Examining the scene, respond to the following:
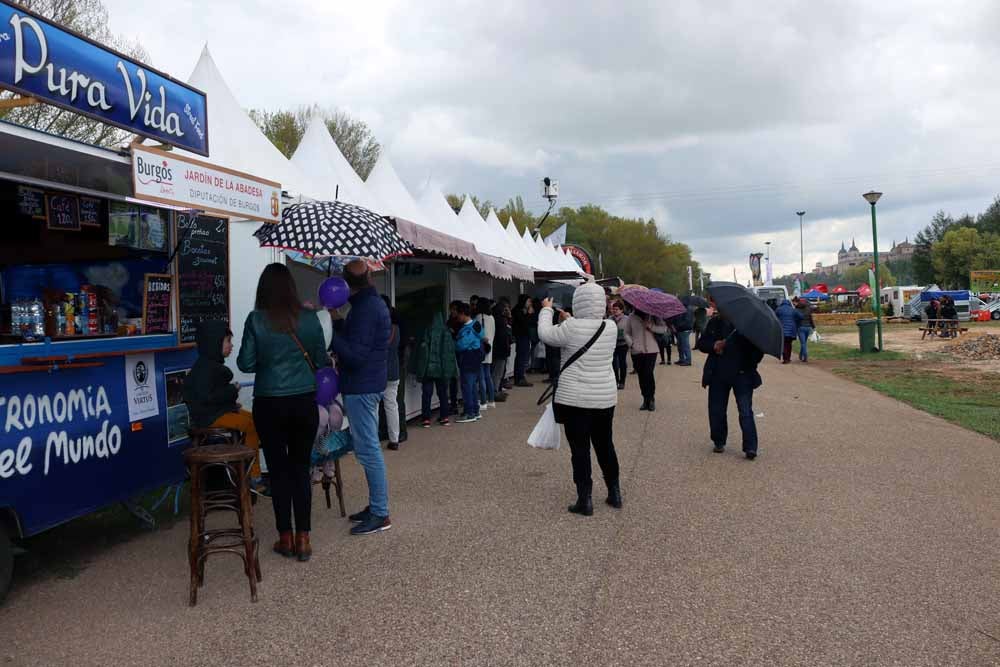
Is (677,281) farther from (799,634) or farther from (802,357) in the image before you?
(799,634)

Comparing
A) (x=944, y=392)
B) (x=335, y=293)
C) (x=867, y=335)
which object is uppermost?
(x=335, y=293)

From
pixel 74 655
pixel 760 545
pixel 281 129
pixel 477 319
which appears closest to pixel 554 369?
pixel 477 319

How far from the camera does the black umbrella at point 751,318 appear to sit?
22.5ft

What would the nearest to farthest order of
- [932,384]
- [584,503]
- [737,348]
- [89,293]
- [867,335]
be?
[89,293]
[584,503]
[737,348]
[932,384]
[867,335]

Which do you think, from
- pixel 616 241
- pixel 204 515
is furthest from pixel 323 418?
pixel 616 241

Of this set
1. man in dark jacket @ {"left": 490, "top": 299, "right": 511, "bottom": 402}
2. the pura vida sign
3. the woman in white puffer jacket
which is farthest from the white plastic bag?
man in dark jacket @ {"left": 490, "top": 299, "right": 511, "bottom": 402}

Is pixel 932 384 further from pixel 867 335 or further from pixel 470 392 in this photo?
pixel 470 392

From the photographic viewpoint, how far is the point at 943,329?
29.7 meters

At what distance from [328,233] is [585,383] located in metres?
2.20

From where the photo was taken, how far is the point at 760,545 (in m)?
4.74

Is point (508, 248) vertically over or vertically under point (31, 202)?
over

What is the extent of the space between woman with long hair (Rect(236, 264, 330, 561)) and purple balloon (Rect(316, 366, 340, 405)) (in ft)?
1.26

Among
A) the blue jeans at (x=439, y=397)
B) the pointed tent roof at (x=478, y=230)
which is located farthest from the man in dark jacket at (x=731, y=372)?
the pointed tent roof at (x=478, y=230)

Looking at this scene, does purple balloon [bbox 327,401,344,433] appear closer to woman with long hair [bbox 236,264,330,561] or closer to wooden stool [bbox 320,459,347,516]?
wooden stool [bbox 320,459,347,516]
